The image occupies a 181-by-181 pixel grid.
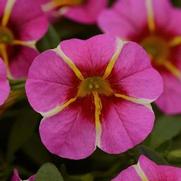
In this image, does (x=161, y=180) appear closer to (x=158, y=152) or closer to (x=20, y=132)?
(x=158, y=152)

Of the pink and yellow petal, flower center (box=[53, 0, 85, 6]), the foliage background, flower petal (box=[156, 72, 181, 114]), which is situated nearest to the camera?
the pink and yellow petal

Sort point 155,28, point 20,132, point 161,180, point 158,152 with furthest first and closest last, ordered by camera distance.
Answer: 1. point 155,28
2. point 20,132
3. point 158,152
4. point 161,180

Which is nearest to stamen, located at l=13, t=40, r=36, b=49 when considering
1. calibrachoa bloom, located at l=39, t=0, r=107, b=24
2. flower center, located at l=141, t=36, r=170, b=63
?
calibrachoa bloom, located at l=39, t=0, r=107, b=24

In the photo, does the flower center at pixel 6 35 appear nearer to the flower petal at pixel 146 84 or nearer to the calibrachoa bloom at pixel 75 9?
the calibrachoa bloom at pixel 75 9

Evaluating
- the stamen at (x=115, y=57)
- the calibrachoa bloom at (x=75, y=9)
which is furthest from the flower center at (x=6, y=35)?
the stamen at (x=115, y=57)

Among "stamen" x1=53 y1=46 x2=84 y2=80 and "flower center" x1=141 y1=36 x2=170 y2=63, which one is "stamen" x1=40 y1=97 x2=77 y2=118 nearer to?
"stamen" x1=53 y1=46 x2=84 y2=80

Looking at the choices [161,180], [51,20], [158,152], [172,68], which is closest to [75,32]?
[51,20]
